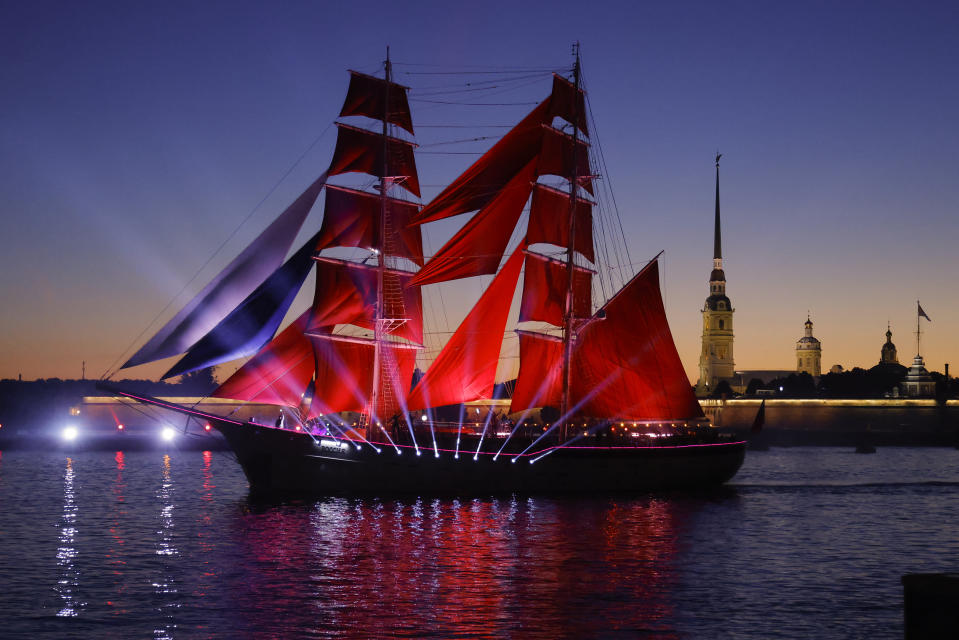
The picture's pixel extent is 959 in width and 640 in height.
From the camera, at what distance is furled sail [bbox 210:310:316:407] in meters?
42.0

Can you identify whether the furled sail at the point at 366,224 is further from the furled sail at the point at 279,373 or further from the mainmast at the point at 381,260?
the furled sail at the point at 279,373

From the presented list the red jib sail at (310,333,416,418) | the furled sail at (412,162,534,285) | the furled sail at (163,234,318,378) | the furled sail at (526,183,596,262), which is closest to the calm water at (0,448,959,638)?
the red jib sail at (310,333,416,418)

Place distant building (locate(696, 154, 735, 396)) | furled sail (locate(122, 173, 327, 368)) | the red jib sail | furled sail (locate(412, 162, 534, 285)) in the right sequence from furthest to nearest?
distant building (locate(696, 154, 735, 396)) < furled sail (locate(412, 162, 534, 285)) < the red jib sail < furled sail (locate(122, 173, 327, 368))

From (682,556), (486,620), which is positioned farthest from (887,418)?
(486,620)

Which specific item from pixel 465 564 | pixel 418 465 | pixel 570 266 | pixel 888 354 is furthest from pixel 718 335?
pixel 465 564

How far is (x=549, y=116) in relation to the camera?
46094mm

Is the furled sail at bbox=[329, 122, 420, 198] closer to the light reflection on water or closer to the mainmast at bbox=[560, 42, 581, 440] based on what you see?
the mainmast at bbox=[560, 42, 581, 440]

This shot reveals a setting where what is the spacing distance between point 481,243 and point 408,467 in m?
11.0

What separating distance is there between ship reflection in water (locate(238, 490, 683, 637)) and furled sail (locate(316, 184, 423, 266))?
40.7 feet

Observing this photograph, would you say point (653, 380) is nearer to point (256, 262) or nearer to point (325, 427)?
point (325, 427)

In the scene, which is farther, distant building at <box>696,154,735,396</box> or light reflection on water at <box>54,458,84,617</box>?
distant building at <box>696,154,735,396</box>

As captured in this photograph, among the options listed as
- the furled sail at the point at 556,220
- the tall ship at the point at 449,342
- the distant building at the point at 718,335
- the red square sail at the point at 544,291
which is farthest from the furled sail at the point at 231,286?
the distant building at the point at 718,335

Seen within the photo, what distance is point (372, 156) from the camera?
46.2 meters

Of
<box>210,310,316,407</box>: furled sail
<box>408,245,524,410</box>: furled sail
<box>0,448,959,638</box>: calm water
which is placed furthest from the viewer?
<box>408,245,524,410</box>: furled sail
